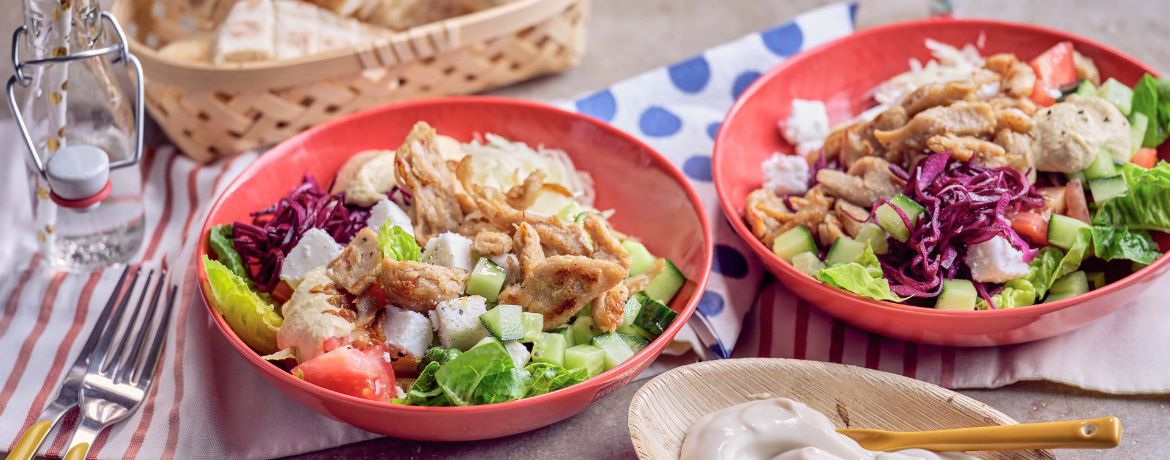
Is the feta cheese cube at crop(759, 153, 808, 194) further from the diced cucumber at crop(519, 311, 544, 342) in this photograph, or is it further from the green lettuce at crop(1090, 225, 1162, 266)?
the diced cucumber at crop(519, 311, 544, 342)

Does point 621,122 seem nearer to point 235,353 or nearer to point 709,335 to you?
point 709,335

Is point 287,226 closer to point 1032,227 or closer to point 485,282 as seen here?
point 485,282

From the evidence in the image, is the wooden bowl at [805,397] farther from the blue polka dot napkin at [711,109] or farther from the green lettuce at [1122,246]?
the green lettuce at [1122,246]

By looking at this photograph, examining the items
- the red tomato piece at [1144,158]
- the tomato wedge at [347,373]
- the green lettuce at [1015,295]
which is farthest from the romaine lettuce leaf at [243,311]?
the red tomato piece at [1144,158]

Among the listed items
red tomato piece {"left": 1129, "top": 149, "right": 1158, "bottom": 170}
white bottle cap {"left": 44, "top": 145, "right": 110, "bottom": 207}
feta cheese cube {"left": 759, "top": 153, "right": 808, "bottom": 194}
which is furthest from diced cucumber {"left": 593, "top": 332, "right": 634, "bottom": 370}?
red tomato piece {"left": 1129, "top": 149, "right": 1158, "bottom": 170}

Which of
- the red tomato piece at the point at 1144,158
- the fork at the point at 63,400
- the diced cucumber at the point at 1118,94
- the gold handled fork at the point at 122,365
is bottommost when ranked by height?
the gold handled fork at the point at 122,365
